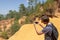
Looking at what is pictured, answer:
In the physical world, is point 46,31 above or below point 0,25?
above

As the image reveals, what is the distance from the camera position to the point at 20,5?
57.8m

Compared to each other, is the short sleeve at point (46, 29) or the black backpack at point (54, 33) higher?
the short sleeve at point (46, 29)

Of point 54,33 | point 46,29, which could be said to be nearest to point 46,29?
point 46,29

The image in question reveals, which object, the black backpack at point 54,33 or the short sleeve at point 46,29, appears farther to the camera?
the black backpack at point 54,33

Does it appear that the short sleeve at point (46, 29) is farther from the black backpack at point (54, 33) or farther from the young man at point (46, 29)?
the black backpack at point (54, 33)

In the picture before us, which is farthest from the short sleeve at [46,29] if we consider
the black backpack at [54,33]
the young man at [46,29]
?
the black backpack at [54,33]

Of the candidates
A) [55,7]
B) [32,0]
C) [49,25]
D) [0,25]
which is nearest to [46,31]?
[49,25]

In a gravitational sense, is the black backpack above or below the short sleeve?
below

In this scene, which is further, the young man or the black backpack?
the black backpack

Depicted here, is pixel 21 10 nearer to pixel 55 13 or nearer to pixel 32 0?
pixel 32 0

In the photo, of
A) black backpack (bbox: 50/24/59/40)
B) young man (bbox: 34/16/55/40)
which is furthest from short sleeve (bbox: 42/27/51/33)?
black backpack (bbox: 50/24/59/40)

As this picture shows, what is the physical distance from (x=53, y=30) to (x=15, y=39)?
999 centimetres

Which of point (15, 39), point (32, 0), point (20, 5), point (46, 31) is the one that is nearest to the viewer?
point (46, 31)

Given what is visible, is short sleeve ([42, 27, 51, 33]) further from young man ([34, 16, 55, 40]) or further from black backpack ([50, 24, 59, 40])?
black backpack ([50, 24, 59, 40])
